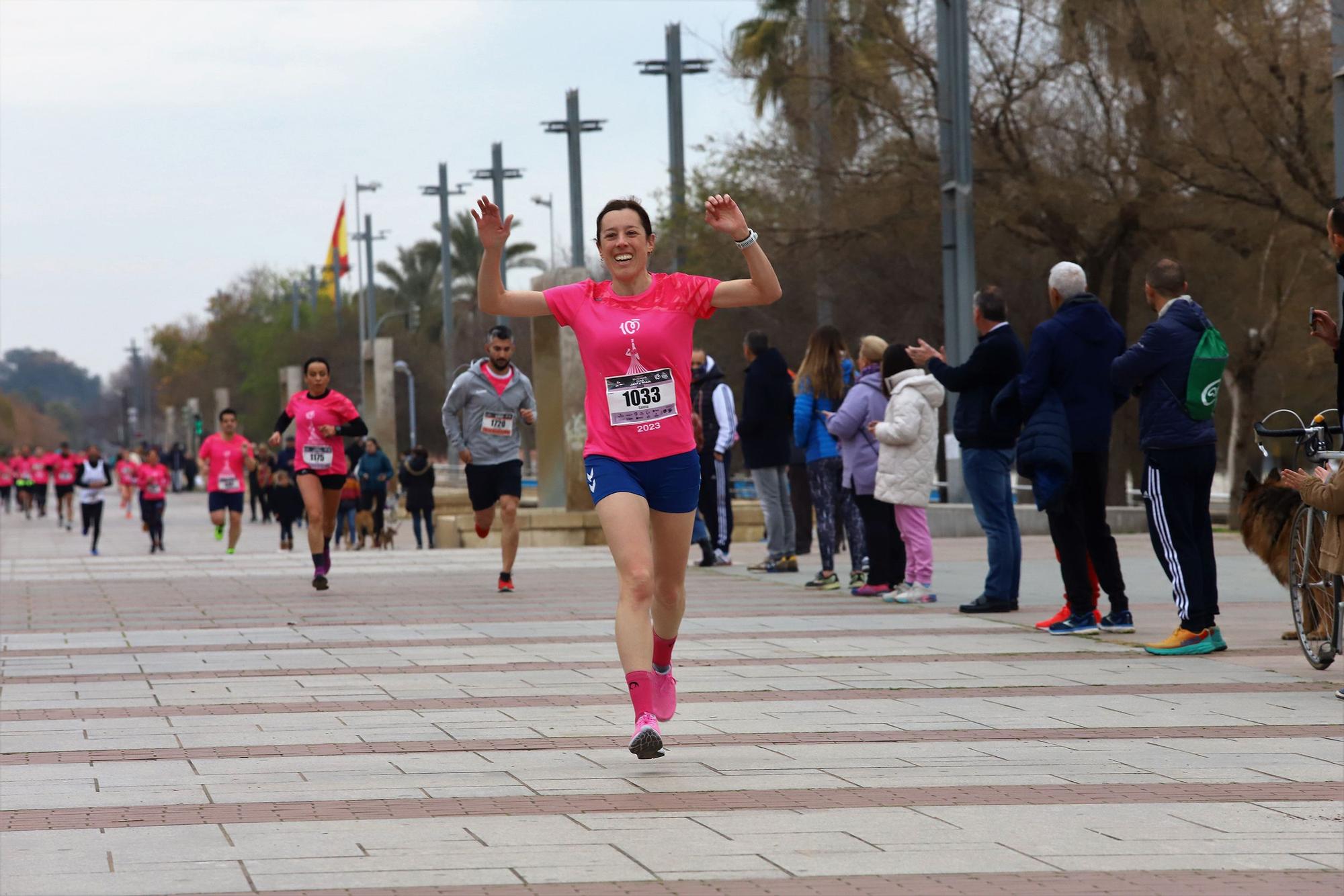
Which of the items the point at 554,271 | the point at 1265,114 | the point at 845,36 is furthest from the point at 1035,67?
the point at 554,271

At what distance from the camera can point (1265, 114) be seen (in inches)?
897

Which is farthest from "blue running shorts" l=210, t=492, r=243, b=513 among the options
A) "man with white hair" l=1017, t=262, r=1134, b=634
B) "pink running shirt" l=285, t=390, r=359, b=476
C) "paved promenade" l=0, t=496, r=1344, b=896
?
"man with white hair" l=1017, t=262, r=1134, b=634

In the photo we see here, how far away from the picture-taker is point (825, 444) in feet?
46.8

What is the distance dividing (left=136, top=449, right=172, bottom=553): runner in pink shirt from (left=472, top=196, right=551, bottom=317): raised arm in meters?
22.2

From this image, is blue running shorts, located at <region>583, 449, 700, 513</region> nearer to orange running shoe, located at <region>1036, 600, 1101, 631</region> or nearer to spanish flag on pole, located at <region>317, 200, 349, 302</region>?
orange running shoe, located at <region>1036, 600, 1101, 631</region>

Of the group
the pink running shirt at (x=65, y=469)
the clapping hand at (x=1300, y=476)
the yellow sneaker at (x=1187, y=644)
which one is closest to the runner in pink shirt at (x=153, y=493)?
the pink running shirt at (x=65, y=469)

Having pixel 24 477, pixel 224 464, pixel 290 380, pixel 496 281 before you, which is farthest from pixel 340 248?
pixel 496 281

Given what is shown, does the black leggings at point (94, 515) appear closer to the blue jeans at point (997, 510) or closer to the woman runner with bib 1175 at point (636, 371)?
the blue jeans at point (997, 510)

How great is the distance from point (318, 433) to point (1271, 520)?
25.9 ft

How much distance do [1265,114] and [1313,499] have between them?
15.7 meters

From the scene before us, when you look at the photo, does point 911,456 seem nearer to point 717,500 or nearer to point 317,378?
point 717,500

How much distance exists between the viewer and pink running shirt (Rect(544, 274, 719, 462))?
6.85 m

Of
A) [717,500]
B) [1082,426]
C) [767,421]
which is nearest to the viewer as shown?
[1082,426]

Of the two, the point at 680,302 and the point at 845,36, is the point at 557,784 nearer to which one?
the point at 680,302
